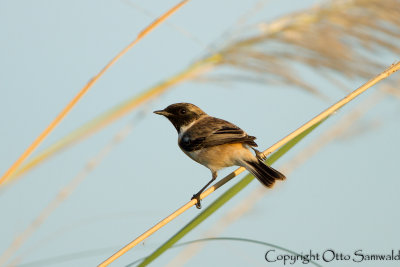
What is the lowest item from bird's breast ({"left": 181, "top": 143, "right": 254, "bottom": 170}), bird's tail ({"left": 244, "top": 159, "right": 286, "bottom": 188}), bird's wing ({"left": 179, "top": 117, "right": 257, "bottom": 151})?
bird's tail ({"left": 244, "top": 159, "right": 286, "bottom": 188})

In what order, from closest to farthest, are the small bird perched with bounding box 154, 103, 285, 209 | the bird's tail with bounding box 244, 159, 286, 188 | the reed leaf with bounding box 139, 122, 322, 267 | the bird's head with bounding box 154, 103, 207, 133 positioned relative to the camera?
the reed leaf with bounding box 139, 122, 322, 267 → the bird's tail with bounding box 244, 159, 286, 188 → the small bird perched with bounding box 154, 103, 285, 209 → the bird's head with bounding box 154, 103, 207, 133

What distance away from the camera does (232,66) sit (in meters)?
3.31

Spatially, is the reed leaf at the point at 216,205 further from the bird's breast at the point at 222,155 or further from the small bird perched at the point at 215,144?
the bird's breast at the point at 222,155

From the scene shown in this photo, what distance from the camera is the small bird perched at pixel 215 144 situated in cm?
366

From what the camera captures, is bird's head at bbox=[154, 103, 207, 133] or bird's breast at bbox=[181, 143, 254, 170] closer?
bird's breast at bbox=[181, 143, 254, 170]

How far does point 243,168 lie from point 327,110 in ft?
2.58

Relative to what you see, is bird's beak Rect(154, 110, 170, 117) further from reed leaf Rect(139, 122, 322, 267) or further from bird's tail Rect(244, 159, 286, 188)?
reed leaf Rect(139, 122, 322, 267)

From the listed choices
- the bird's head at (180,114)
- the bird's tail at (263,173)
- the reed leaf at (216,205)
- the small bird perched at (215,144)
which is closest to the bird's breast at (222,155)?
the small bird perched at (215,144)

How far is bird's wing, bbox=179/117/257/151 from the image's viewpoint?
3.96 meters

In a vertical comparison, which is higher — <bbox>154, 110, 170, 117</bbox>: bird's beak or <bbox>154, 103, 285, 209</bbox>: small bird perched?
<bbox>154, 110, 170, 117</bbox>: bird's beak

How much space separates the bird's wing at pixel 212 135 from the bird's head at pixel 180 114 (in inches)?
7.5

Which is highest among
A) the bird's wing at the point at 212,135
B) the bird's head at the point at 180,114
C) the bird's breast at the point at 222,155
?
the bird's head at the point at 180,114

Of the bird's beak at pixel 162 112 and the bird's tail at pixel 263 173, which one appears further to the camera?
the bird's beak at pixel 162 112

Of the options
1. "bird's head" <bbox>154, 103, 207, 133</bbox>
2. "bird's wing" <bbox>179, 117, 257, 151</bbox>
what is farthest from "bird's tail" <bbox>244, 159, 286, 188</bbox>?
"bird's head" <bbox>154, 103, 207, 133</bbox>
